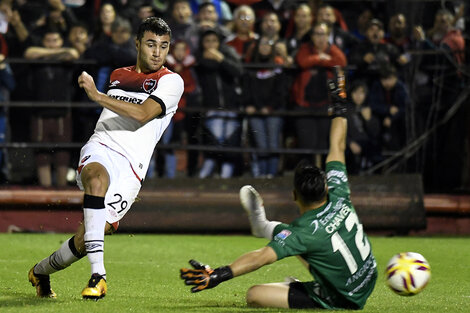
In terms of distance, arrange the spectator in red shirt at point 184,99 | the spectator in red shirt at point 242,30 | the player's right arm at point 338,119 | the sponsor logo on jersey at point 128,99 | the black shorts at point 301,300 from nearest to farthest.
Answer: the black shorts at point 301,300
the player's right arm at point 338,119
the sponsor logo on jersey at point 128,99
the spectator in red shirt at point 184,99
the spectator in red shirt at point 242,30

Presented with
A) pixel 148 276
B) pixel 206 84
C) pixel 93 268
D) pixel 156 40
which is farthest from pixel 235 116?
pixel 93 268

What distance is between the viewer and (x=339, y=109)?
7172mm

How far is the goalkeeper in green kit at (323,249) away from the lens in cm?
651

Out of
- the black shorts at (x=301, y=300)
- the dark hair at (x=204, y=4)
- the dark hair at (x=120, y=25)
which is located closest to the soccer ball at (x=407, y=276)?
the black shorts at (x=301, y=300)

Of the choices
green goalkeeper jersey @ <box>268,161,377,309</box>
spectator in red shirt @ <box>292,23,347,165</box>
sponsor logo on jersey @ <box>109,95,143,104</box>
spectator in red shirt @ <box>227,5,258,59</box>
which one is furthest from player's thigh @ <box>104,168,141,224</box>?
spectator in red shirt @ <box>227,5,258,59</box>

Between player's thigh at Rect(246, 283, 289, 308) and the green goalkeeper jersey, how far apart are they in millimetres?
248

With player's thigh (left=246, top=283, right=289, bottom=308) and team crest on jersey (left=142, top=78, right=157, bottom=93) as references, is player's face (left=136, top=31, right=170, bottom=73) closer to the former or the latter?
team crest on jersey (left=142, top=78, right=157, bottom=93)

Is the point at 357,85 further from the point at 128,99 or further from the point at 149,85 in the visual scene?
the point at 128,99

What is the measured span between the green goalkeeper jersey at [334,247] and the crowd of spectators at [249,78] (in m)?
6.81

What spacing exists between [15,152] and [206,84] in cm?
297

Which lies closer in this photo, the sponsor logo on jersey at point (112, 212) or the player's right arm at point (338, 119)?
the player's right arm at point (338, 119)

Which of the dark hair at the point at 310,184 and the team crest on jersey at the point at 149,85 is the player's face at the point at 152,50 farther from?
the dark hair at the point at 310,184

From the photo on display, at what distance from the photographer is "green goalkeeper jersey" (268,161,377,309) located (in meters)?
6.57

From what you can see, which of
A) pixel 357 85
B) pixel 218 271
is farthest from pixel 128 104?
pixel 357 85
